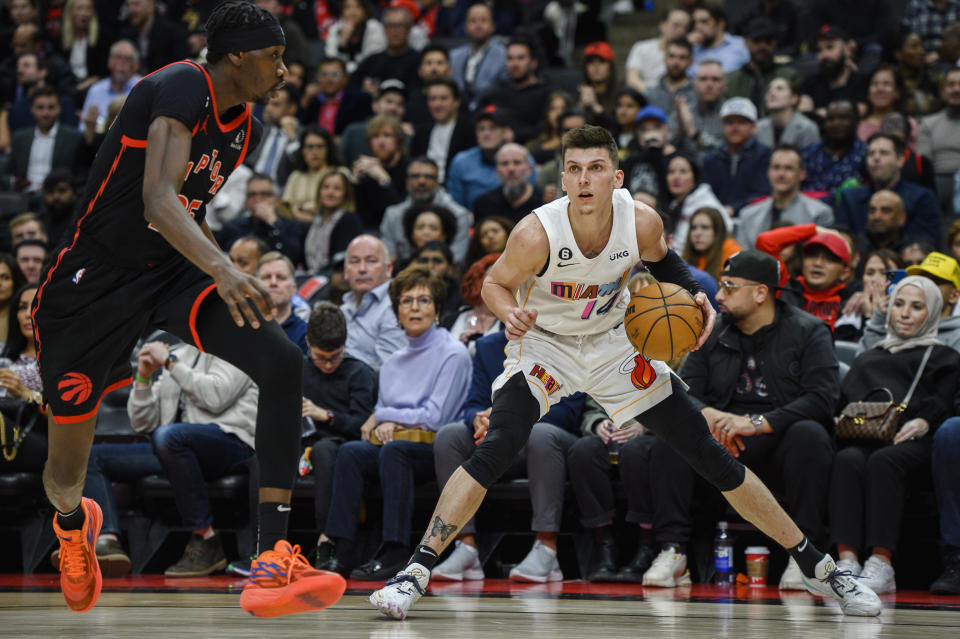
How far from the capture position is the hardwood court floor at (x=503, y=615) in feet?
11.5

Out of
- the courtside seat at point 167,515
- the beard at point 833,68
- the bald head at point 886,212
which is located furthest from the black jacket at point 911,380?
the beard at point 833,68

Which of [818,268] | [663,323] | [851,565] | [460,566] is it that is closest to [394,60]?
[818,268]

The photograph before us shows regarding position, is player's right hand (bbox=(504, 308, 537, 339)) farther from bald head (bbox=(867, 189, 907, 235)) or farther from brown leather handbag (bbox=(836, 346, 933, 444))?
bald head (bbox=(867, 189, 907, 235))

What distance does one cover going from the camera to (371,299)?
7527 millimetres

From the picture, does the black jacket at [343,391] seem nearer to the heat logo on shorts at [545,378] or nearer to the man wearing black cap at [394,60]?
the heat logo on shorts at [545,378]

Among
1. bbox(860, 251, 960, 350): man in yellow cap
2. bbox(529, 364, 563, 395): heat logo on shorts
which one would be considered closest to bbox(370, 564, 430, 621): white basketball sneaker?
A: bbox(529, 364, 563, 395): heat logo on shorts

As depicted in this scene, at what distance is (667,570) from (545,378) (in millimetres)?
1745

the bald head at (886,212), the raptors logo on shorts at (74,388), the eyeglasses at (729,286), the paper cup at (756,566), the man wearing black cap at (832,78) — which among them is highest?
the man wearing black cap at (832,78)

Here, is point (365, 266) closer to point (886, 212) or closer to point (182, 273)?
point (886, 212)

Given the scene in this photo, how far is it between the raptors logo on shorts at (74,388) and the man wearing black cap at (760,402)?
299cm

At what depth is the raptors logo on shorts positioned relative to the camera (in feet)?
12.6

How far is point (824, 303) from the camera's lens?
704cm

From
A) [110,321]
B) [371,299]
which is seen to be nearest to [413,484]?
[371,299]

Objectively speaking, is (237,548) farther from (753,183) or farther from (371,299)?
(753,183)
